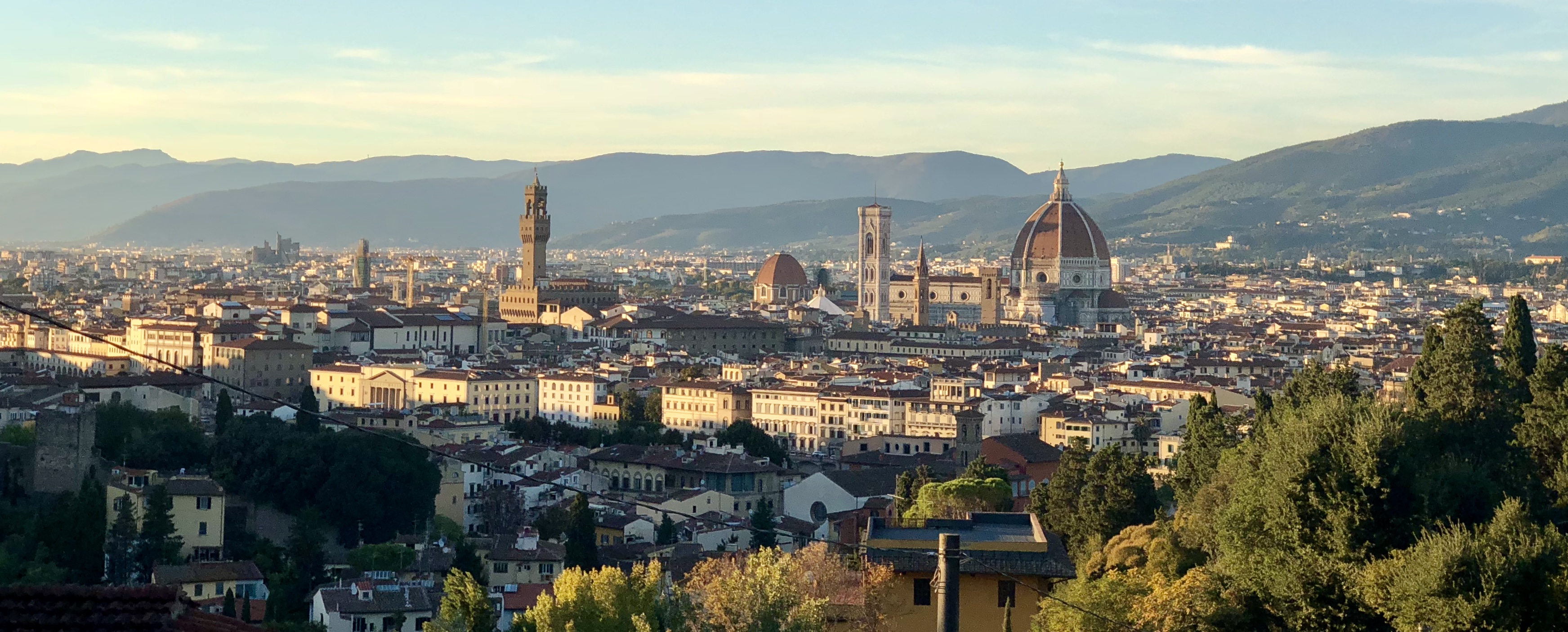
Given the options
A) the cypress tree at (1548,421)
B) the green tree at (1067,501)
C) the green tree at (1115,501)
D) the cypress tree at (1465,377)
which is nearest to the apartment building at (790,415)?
the green tree at (1067,501)

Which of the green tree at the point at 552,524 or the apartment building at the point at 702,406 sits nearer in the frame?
the green tree at the point at 552,524

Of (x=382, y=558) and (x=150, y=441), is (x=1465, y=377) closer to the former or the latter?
(x=382, y=558)

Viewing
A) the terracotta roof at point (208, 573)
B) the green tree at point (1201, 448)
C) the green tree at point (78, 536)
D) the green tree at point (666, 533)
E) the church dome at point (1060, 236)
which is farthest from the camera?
the church dome at point (1060, 236)

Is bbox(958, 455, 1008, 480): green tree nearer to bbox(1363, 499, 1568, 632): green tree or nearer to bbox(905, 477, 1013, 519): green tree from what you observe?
bbox(905, 477, 1013, 519): green tree

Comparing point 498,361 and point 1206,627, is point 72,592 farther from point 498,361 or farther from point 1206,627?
point 498,361

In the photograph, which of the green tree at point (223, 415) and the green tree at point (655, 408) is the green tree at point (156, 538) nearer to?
the green tree at point (223, 415)

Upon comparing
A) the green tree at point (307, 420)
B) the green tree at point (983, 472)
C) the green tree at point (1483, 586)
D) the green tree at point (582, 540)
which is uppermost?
the green tree at point (1483, 586)

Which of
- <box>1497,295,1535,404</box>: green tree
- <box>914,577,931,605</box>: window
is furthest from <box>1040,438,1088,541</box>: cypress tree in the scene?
<box>914,577,931,605</box>: window
